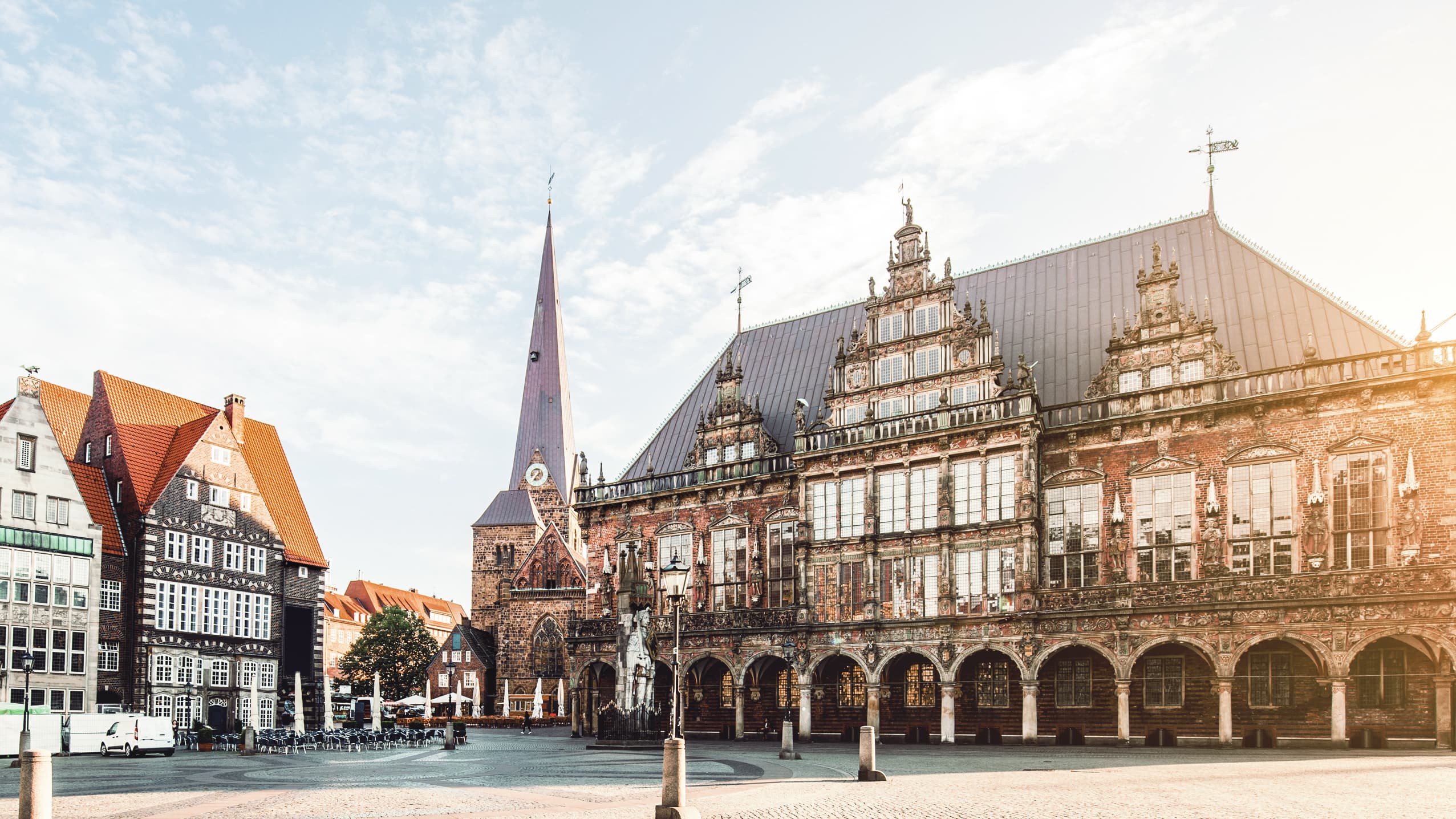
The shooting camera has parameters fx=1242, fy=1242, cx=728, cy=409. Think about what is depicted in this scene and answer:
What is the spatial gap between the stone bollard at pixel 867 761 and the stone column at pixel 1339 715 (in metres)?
16.3

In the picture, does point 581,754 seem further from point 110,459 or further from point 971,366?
point 110,459

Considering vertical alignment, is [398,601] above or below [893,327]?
below

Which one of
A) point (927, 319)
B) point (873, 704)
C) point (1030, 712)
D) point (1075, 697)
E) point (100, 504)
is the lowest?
point (873, 704)

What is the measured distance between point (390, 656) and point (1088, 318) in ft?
223

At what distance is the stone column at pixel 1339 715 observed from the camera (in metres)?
32.4

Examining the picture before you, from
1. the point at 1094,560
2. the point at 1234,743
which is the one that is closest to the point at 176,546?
the point at 1094,560

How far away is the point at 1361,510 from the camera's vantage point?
3372 centimetres

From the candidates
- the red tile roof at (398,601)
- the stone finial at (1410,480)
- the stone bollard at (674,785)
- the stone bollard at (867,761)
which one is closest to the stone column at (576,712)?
the stone bollard at (867,761)

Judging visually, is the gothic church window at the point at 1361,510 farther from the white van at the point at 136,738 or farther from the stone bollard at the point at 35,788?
the white van at the point at 136,738

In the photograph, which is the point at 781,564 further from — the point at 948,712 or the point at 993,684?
the point at 993,684

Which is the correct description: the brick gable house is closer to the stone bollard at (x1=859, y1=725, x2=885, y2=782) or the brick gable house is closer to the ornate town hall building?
the ornate town hall building

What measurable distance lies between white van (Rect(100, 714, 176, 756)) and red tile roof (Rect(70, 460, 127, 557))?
547 inches

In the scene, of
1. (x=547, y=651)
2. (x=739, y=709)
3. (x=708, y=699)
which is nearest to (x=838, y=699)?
(x=739, y=709)

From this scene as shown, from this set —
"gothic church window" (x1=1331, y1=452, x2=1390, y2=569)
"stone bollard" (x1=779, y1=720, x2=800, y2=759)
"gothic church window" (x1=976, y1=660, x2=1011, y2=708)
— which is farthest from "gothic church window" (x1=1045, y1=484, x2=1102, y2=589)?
"stone bollard" (x1=779, y1=720, x2=800, y2=759)
